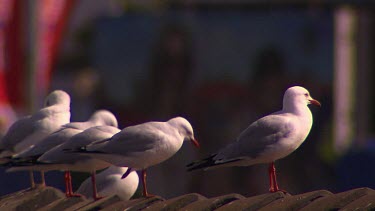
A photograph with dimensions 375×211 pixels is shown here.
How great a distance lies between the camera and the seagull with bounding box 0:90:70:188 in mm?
13695

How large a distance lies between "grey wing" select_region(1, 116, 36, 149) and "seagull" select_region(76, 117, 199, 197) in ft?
5.06

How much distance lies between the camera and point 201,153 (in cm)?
3303

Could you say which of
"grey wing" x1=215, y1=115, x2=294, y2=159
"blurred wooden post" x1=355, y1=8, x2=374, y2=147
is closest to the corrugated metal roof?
"grey wing" x1=215, y1=115, x2=294, y2=159

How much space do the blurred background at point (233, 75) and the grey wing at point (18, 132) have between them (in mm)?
16460

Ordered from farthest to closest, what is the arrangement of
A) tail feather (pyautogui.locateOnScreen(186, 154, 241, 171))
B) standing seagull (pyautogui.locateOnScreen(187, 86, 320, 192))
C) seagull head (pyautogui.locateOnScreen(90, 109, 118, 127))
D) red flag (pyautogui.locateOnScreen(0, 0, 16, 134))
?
red flag (pyautogui.locateOnScreen(0, 0, 16, 134)) → seagull head (pyautogui.locateOnScreen(90, 109, 118, 127)) → standing seagull (pyautogui.locateOnScreen(187, 86, 320, 192)) → tail feather (pyautogui.locateOnScreen(186, 154, 241, 171))

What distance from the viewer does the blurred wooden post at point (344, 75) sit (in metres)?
34.0

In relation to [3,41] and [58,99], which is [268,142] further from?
[3,41]

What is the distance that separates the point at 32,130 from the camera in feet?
45.2

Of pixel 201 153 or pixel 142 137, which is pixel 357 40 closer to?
pixel 201 153

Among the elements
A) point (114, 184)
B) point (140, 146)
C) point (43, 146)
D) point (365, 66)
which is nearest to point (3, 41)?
point (365, 66)

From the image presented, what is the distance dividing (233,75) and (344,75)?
2565 mm

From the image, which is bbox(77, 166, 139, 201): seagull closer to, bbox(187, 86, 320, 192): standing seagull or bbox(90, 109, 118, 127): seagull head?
bbox(90, 109, 118, 127): seagull head

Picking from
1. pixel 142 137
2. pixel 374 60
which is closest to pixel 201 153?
pixel 374 60

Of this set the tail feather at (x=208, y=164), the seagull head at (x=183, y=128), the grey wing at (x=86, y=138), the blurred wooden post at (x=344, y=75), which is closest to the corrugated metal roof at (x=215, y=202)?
the grey wing at (x=86, y=138)
